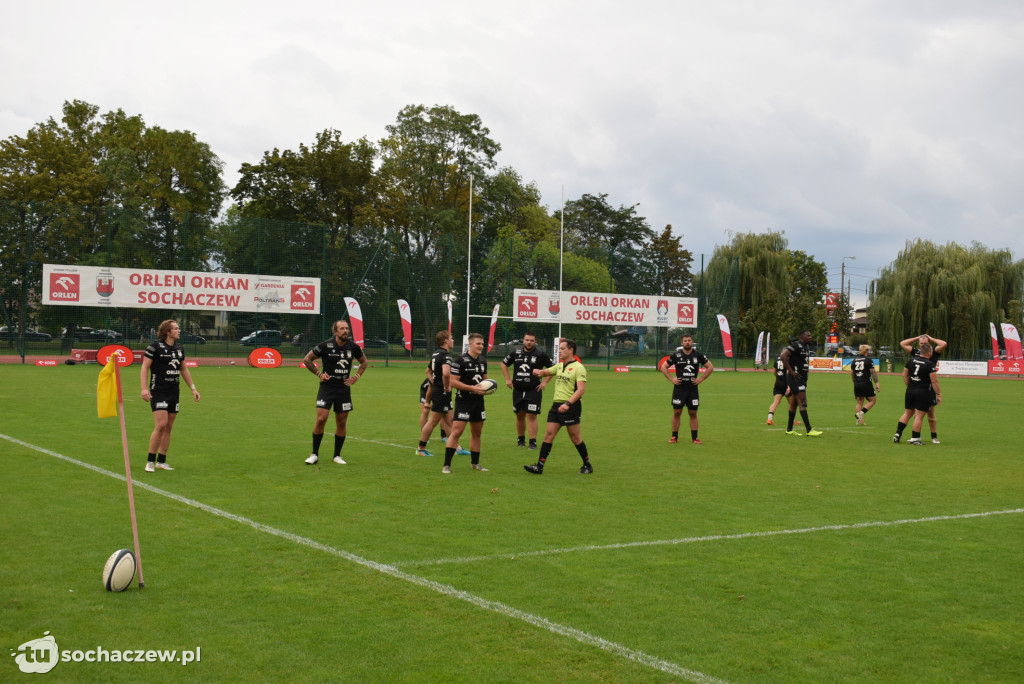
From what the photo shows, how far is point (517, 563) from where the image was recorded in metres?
7.43

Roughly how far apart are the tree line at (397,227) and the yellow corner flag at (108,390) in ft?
119

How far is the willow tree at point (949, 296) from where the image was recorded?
58969 millimetres

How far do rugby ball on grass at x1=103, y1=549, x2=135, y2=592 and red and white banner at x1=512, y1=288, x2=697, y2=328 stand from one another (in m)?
39.1

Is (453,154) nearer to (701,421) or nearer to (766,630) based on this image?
(701,421)

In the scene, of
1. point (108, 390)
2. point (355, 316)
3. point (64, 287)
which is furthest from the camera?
point (355, 316)

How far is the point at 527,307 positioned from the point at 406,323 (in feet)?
20.7

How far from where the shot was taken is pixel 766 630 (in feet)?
19.3

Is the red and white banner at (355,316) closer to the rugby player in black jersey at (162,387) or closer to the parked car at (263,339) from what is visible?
the parked car at (263,339)

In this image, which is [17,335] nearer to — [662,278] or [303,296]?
[303,296]

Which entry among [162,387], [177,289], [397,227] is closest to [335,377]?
[162,387]

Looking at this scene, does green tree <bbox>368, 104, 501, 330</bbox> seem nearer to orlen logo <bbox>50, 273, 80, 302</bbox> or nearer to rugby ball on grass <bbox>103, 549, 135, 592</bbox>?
orlen logo <bbox>50, 273, 80, 302</bbox>

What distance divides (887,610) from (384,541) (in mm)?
4240

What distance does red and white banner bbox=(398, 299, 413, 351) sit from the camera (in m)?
43.6

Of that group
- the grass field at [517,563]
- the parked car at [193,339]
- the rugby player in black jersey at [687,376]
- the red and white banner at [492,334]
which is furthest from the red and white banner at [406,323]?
the rugby player in black jersey at [687,376]
